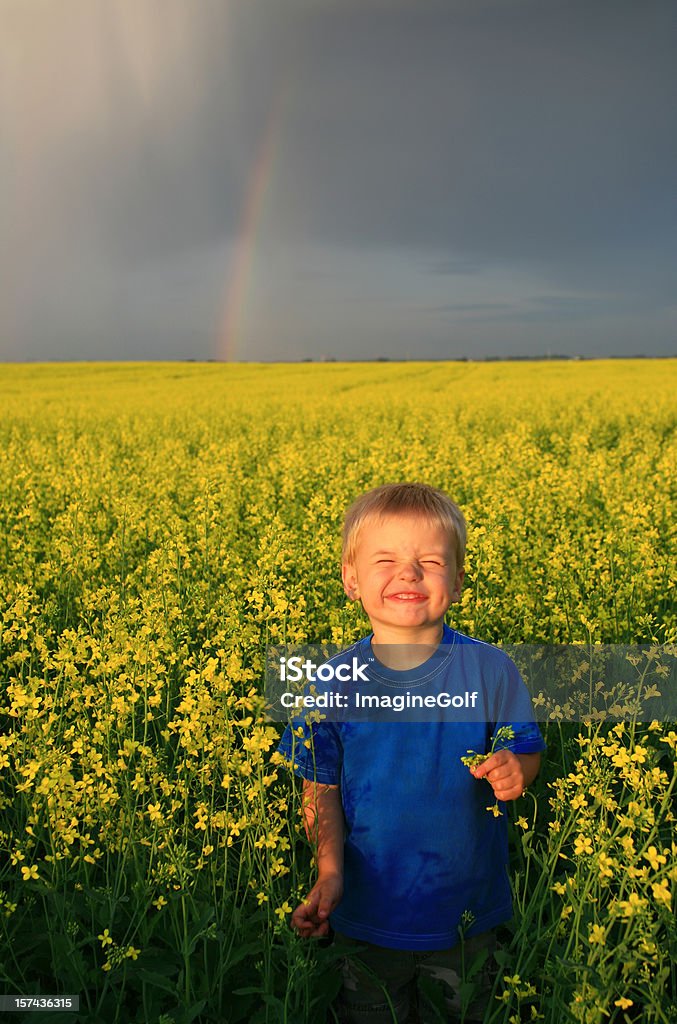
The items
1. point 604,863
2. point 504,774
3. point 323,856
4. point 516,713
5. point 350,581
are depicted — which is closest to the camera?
point 604,863

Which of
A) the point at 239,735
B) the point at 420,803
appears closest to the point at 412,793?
the point at 420,803

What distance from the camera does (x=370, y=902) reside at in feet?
8.36

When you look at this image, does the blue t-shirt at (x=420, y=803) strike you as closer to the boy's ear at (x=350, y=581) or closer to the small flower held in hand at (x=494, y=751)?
the small flower held in hand at (x=494, y=751)

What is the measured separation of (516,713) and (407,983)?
905 mm

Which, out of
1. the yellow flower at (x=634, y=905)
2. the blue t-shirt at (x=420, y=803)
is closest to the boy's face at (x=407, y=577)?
the blue t-shirt at (x=420, y=803)

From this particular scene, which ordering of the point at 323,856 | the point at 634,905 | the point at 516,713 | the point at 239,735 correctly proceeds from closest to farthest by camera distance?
1. the point at 634,905
2. the point at 323,856
3. the point at 516,713
4. the point at 239,735

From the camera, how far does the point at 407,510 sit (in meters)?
2.64

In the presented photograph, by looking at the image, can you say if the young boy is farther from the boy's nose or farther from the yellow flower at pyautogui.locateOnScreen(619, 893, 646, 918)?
the yellow flower at pyautogui.locateOnScreen(619, 893, 646, 918)

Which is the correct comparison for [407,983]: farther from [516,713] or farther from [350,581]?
[350,581]

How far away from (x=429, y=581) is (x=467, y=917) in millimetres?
1002

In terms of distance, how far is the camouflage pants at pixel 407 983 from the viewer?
8.14ft

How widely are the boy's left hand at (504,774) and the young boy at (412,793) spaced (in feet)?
0.37

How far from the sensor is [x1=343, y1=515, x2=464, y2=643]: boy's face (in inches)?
100

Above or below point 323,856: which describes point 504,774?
above
